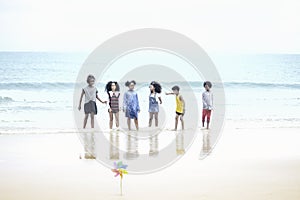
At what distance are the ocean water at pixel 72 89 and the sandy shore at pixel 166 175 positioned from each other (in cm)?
436

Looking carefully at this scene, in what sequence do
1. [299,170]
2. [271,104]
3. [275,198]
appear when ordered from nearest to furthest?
1. [275,198]
2. [299,170]
3. [271,104]

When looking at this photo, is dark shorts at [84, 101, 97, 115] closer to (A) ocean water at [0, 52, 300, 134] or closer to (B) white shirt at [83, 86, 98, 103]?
(B) white shirt at [83, 86, 98, 103]

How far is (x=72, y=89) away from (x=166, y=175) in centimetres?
2357

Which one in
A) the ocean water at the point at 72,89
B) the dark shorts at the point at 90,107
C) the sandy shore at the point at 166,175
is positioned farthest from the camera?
the ocean water at the point at 72,89

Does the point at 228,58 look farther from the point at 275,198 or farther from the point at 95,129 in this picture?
the point at 275,198

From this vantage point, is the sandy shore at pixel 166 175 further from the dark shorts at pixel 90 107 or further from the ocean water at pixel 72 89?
the ocean water at pixel 72 89

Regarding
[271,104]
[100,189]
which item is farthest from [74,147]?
[271,104]

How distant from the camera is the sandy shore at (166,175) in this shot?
26.6 ft

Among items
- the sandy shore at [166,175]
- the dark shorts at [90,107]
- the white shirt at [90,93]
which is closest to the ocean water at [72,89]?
the dark shorts at [90,107]

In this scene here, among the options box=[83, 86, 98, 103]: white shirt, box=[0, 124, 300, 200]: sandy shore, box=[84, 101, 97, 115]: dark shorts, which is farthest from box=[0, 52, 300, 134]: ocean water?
box=[0, 124, 300, 200]: sandy shore

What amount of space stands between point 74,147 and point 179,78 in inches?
906

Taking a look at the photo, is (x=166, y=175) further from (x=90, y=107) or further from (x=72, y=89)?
(x=72, y=89)

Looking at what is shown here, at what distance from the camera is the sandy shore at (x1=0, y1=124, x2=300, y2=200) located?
810 cm

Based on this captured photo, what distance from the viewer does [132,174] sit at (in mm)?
9281
